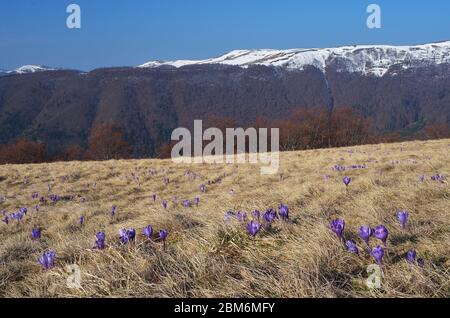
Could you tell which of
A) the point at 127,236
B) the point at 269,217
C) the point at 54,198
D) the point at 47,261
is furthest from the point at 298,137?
the point at 47,261

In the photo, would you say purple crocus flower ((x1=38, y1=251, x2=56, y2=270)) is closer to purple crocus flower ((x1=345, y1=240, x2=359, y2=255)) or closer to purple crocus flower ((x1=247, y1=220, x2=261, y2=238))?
purple crocus flower ((x1=247, y1=220, x2=261, y2=238))

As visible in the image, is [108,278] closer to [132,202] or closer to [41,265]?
[41,265]

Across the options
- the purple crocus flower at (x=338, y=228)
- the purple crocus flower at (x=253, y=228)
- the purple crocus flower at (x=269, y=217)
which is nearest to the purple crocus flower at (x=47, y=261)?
the purple crocus flower at (x=253, y=228)

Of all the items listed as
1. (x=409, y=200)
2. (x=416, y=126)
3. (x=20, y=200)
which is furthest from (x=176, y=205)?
(x=416, y=126)

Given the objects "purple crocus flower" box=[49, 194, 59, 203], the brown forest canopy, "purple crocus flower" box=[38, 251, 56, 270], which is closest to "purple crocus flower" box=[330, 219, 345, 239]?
"purple crocus flower" box=[38, 251, 56, 270]

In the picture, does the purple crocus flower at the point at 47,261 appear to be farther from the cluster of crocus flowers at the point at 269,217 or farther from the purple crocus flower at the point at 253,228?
the cluster of crocus flowers at the point at 269,217

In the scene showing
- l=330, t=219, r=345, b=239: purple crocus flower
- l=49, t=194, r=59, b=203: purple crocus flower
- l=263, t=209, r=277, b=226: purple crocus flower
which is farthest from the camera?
l=49, t=194, r=59, b=203: purple crocus flower

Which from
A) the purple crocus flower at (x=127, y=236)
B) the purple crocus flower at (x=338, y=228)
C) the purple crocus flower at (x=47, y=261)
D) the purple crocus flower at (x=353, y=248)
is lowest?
the purple crocus flower at (x=47, y=261)

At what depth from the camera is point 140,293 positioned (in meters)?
2.32

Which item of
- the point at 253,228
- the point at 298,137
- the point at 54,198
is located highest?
the point at 253,228

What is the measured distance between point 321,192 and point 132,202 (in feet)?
22.1

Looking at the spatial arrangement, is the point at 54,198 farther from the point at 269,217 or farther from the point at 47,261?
the point at 269,217

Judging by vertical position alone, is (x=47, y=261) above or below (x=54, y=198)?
above

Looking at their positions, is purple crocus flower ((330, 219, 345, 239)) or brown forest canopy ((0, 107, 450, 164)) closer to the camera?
purple crocus flower ((330, 219, 345, 239))
